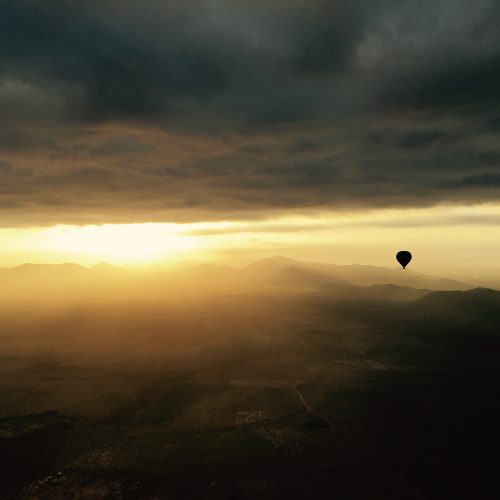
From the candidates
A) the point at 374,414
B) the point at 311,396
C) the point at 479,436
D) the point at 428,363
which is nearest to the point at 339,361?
A: the point at 428,363

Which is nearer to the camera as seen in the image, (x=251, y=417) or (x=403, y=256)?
(x=251, y=417)

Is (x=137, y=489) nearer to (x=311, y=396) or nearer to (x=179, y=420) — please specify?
(x=179, y=420)

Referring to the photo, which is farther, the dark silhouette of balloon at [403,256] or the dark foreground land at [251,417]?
the dark silhouette of balloon at [403,256]

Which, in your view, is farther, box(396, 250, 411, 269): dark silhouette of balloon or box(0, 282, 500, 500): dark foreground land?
box(396, 250, 411, 269): dark silhouette of balloon

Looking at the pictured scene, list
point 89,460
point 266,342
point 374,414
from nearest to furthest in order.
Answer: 1. point 89,460
2. point 374,414
3. point 266,342

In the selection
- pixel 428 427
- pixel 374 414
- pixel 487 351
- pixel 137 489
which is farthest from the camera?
pixel 487 351

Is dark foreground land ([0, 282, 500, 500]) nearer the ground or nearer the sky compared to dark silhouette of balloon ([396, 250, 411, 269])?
nearer the ground

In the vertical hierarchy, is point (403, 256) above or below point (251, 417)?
above

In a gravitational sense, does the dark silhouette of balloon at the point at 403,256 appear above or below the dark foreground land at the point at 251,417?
above
